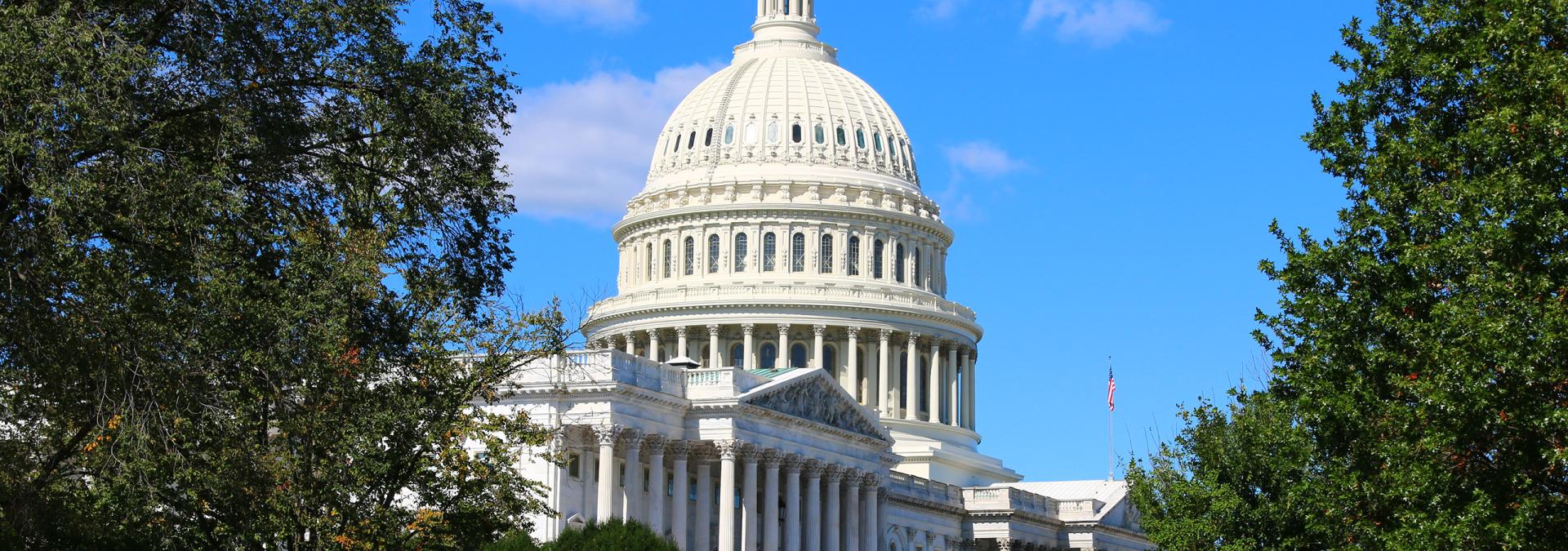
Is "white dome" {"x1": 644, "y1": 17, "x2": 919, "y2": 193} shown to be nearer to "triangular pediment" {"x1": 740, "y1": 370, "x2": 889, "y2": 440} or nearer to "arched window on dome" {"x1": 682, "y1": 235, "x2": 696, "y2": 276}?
"arched window on dome" {"x1": 682, "y1": 235, "x2": 696, "y2": 276}

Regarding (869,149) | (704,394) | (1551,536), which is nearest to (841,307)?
(869,149)

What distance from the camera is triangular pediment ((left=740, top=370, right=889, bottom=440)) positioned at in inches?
3733

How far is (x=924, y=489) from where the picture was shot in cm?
11925

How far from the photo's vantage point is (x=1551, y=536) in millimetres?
32938

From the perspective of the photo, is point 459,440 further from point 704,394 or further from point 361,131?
point 704,394

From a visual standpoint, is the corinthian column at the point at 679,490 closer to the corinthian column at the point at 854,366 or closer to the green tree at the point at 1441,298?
the corinthian column at the point at 854,366

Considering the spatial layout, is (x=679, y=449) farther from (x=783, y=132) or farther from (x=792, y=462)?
(x=783, y=132)

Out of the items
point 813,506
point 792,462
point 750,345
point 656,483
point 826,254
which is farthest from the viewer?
point 826,254

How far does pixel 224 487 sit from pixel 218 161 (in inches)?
261

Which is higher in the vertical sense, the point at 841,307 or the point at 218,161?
the point at 841,307

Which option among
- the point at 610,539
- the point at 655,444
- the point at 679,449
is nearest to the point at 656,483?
the point at 655,444

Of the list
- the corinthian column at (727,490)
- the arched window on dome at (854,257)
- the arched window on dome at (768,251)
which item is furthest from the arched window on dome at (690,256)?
the corinthian column at (727,490)

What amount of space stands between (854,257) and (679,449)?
46.6 m

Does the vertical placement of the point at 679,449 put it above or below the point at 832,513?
above
